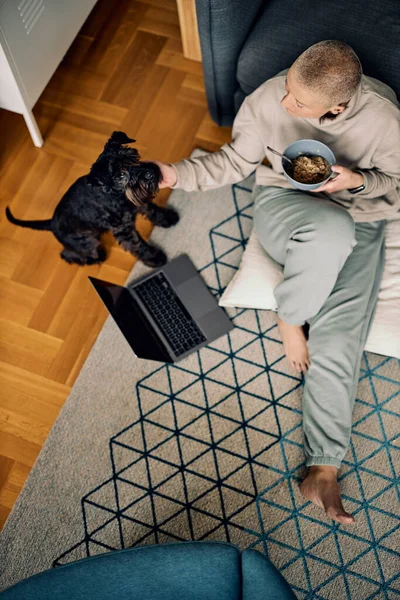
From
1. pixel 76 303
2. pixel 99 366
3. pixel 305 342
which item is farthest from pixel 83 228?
pixel 305 342

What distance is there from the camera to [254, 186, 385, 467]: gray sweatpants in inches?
64.1

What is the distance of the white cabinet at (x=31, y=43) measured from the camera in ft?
5.99

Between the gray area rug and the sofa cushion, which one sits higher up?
the sofa cushion

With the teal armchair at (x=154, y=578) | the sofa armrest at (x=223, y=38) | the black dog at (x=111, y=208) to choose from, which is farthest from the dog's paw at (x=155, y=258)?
the teal armchair at (x=154, y=578)

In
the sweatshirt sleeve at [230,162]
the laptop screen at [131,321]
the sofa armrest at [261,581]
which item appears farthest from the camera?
the laptop screen at [131,321]

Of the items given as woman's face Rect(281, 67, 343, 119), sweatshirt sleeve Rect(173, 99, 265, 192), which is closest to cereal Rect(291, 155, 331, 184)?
woman's face Rect(281, 67, 343, 119)

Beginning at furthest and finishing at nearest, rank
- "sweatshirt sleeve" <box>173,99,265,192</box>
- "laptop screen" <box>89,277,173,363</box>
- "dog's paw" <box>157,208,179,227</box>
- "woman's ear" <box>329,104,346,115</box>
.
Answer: "dog's paw" <box>157,208,179,227</box>
"laptop screen" <box>89,277,173,363</box>
"sweatshirt sleeve" <box>173,99,265,192</box>
"woman's ear" <box>329,104,346,115</box>

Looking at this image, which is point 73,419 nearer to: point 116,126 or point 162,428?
point 162,428

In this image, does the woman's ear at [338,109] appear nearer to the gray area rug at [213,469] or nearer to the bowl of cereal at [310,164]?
the bowl of cereal at [310,164]

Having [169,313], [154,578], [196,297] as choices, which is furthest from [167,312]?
[154,578]

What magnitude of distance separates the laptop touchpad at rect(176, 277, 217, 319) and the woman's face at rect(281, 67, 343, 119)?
2.59 ft

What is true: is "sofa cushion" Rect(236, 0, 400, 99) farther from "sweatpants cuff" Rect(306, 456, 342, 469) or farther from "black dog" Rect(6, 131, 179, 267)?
"sweatpants cuff" Rect(306, 456, 342, 469)

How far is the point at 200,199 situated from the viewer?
2160 millimetres

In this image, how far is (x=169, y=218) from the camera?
6.89ft
